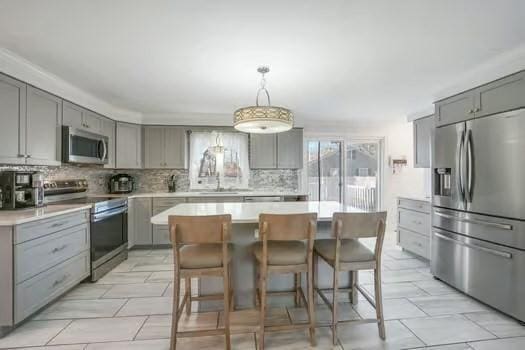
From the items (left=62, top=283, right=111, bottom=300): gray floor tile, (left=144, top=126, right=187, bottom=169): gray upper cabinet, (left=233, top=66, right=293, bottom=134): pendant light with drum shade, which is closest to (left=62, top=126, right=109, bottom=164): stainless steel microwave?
(left=144, top=126, right=187, bottom=169): gray upper cabinet

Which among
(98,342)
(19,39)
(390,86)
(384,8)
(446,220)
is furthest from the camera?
(390,86)

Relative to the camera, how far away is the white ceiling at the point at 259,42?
1.78 metres

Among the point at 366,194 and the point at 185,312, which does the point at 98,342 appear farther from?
the point at 366,194

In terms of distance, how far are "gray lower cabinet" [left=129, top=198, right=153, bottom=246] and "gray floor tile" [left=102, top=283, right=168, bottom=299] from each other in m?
1.41

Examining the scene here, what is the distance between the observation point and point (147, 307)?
8.29ft

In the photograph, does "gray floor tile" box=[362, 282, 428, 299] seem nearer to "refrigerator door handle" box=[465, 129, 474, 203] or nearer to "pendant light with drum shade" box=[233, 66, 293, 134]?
"refrigerator door handle" box=[465, 129, 474, 203]

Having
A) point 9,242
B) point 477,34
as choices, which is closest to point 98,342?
point 9,242

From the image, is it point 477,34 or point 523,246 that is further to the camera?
point 523,246

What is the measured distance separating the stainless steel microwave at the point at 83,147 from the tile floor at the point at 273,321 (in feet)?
5.11

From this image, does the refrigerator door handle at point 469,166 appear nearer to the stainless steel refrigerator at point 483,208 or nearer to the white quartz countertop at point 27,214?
the stainless steel refrigerator at point 483,208

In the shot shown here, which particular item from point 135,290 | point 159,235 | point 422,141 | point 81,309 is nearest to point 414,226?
point 422,141

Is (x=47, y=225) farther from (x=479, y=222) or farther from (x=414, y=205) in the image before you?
(x=414, y=205)

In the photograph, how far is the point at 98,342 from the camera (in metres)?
2.00

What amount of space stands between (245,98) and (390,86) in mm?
1895
